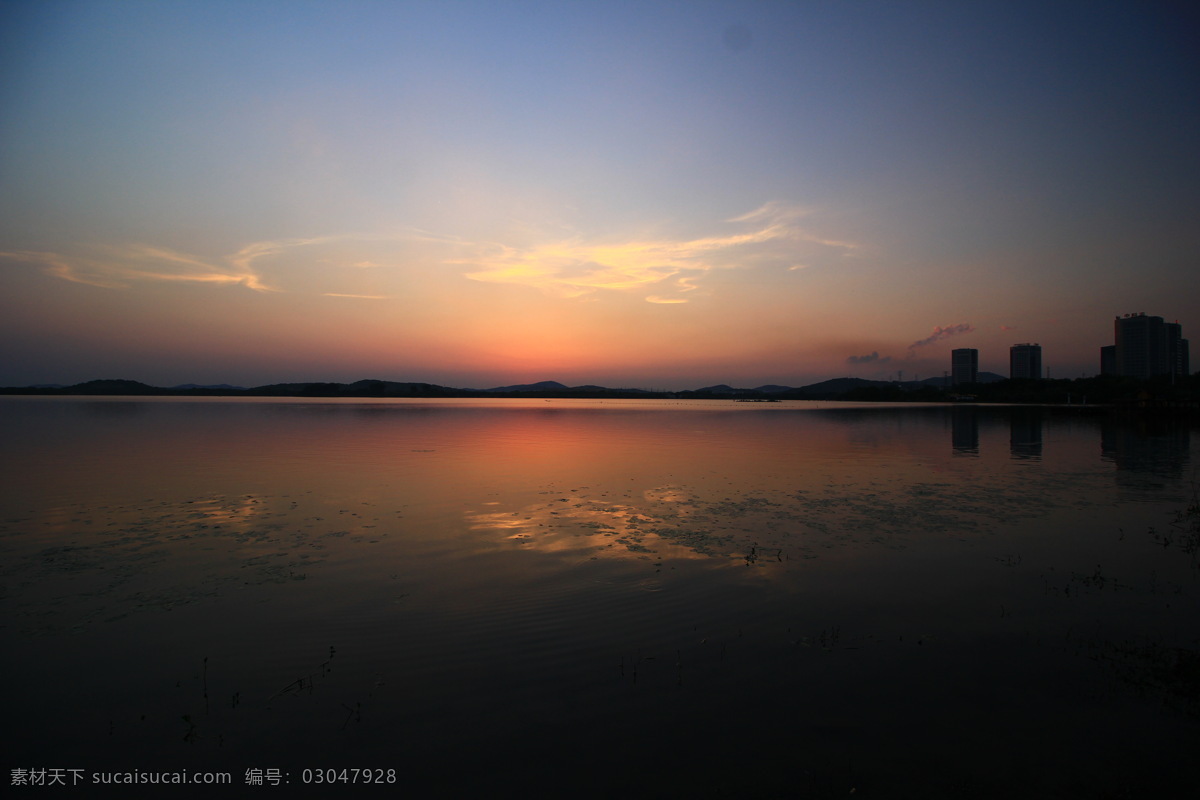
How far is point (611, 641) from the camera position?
27.3ft

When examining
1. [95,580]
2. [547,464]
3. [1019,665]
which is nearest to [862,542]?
[1019,665]

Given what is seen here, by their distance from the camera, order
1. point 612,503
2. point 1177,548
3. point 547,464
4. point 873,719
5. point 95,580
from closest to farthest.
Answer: point 873,719 → point 95,580 → point 1177,548 → point 612,503 → point 547,464

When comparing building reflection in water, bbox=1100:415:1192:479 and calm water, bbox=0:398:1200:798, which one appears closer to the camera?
calm water, bbox=0:398:1200:798

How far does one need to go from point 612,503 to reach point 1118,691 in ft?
44.7

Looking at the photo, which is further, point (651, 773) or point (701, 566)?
point (701, 566)

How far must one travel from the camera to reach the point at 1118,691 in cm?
676

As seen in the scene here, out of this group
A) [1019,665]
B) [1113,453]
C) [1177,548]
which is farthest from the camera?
[1113,453]

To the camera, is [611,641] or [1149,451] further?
[1149,451]

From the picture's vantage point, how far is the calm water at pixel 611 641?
5.70 meters

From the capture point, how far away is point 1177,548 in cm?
1319

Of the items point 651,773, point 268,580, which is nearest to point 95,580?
point 268,580

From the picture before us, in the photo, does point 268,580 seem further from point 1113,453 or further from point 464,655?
point 1113,453

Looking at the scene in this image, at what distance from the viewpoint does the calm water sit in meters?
5.70

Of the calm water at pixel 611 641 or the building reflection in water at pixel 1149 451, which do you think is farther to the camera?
the building reflection in water at pixel 1149 451
